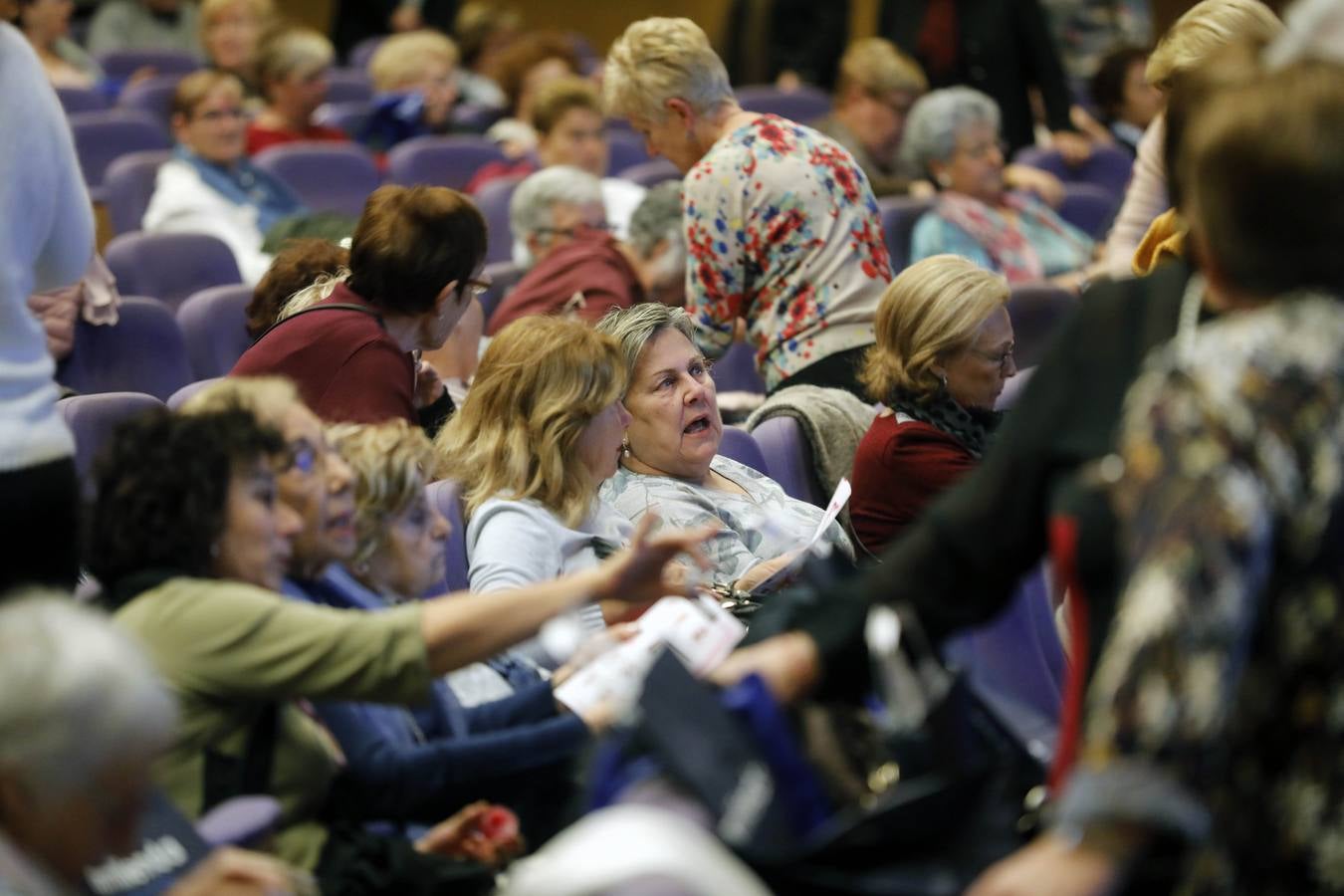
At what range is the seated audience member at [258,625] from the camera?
6.13 feet

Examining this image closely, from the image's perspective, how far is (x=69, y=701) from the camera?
61.4 inches

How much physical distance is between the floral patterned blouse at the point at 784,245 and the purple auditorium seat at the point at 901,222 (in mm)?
1627

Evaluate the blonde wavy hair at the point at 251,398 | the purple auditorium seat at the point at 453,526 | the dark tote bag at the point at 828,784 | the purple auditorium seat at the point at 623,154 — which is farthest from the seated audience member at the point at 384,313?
the purple auditorium seat at the point at 623,154

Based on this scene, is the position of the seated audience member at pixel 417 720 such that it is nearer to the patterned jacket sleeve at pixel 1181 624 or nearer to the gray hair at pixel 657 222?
the patterned jacket sleeve at pixel 1181 624

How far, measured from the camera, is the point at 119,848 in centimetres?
166

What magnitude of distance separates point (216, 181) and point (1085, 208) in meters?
2.99

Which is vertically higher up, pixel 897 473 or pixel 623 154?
pixel 897 473

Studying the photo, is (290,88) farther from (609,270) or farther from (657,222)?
(609,270)

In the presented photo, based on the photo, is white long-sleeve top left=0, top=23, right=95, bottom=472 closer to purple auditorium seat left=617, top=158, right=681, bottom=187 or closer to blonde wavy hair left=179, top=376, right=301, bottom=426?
blonde wavy hair left=179, top=376, right=301, bottom=426

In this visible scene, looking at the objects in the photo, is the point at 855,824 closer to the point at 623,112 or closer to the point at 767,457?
the point at 767,457

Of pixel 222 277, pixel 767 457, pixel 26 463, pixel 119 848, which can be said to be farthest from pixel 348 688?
pixel 222 277

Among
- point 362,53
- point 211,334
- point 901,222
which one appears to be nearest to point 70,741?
point 211,334

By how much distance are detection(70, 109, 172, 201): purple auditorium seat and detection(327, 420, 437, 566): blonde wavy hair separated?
14.8 ft

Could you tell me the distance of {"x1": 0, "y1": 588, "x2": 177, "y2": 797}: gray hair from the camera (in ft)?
5.09
